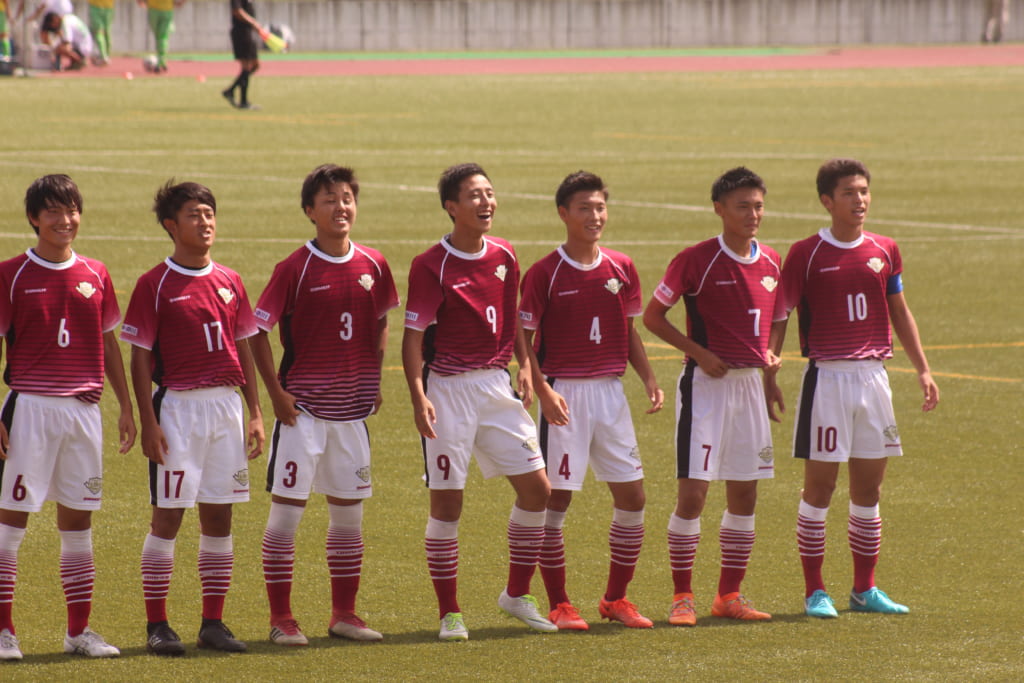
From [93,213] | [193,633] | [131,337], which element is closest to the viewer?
[131,337]

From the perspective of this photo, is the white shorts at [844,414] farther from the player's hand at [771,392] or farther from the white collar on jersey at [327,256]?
the white collar on jersey at [327,256]

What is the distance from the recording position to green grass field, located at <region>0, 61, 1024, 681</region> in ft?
23.5

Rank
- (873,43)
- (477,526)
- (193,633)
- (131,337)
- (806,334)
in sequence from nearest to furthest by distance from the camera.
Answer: (131,337) < (193,633) < (806,334) < (477,526) < (873,43)

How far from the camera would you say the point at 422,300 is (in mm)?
7305

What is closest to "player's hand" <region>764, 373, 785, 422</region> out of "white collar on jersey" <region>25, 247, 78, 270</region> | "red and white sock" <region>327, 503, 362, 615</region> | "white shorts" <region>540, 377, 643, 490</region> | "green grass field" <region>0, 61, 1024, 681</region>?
"white shorts" <region>540, 377, 643, 490</region>

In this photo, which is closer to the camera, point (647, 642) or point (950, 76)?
point (647, 642)

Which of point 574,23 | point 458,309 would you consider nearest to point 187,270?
point 458,309

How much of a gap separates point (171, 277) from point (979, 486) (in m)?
5.32

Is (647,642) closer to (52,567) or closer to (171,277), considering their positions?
(171,277)

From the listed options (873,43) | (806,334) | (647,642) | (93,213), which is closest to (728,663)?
(647,642)

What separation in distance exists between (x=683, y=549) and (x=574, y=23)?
66.7 meters

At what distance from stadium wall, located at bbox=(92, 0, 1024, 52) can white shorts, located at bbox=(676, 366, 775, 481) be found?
197 ft

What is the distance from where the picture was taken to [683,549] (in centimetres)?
771

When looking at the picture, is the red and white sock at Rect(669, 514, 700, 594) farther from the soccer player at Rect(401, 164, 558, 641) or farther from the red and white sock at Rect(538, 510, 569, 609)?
the soccer player at Rect(401, 164, 558, 641)
